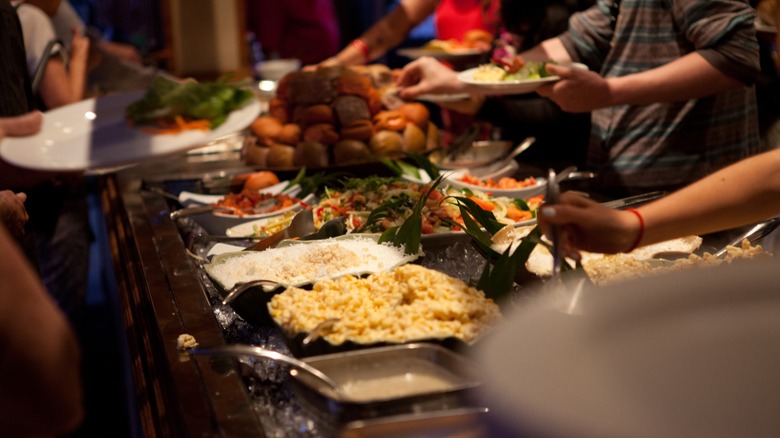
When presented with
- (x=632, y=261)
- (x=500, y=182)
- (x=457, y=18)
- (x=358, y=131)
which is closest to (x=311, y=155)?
(x=358, y=131)

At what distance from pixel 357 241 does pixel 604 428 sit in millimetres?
1195

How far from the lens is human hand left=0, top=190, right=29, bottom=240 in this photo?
146 cm

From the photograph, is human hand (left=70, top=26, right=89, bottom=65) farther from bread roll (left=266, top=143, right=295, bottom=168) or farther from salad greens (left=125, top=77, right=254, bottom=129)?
bread roll (left=266, top=143, right=295, bottom=168)

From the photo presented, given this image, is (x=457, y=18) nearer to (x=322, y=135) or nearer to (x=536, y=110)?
(x=536, y=110)

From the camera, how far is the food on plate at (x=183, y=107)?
2.62 m

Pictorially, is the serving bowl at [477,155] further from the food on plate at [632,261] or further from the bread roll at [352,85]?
the food on plate at [632,261]

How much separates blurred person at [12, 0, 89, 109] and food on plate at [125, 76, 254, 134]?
79 cm

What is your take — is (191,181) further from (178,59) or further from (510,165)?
(178,59)

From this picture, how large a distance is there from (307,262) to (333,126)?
1.35 meters

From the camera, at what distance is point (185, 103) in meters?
2.72

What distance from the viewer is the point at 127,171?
3.13 m

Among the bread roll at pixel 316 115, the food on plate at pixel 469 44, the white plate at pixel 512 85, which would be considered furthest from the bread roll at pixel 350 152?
the food on plate at pixel 469 44

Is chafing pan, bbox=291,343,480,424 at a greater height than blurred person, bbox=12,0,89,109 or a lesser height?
greater

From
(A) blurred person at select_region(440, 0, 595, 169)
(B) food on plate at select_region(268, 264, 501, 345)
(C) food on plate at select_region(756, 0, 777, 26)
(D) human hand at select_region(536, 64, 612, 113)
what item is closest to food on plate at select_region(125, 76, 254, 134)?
(A) blurred person at select_region(440, 0, 595, 169)
